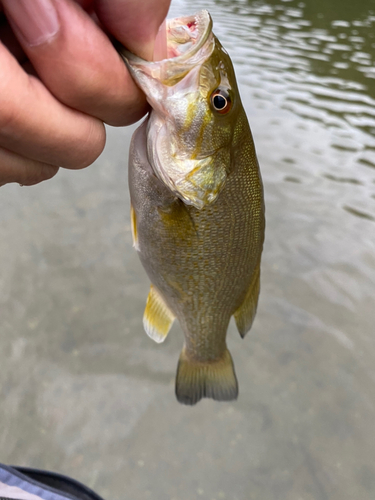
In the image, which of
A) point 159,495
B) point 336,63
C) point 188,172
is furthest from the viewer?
point 336,63

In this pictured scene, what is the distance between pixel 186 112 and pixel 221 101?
0.39 ft

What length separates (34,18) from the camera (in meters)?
0.69

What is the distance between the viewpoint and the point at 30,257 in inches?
145

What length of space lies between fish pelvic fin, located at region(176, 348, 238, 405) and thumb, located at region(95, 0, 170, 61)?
1.54m

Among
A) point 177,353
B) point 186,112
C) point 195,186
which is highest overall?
point 186,112

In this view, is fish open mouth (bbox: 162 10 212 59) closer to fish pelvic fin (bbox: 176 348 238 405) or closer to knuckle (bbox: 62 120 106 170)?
knuckle (bbox: 62 120 106 170)

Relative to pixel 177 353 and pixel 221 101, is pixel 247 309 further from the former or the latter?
pixel 177 353

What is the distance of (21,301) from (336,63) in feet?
26.8

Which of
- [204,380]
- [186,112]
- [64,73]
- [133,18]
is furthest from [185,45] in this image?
[204,380]

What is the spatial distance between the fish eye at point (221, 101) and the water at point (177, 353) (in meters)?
2.29

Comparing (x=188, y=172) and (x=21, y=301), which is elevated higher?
(x=188, y=172)

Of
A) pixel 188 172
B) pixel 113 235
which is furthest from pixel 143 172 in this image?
pixel 113 235

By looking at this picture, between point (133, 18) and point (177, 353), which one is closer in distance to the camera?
point (133, 18)

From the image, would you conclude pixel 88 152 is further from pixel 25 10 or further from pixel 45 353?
pixel 45 353
